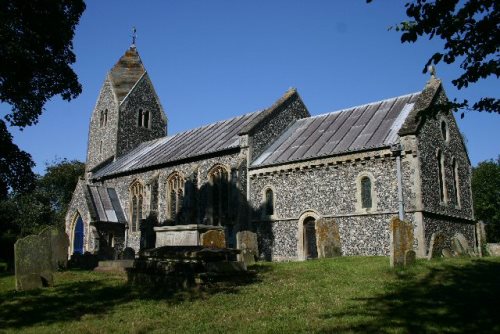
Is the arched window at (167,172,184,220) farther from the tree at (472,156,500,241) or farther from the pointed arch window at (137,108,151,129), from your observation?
the tree at (472,156,500,241)

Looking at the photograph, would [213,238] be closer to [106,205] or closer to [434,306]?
[434,306]

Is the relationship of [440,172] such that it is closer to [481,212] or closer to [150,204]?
[150,204]

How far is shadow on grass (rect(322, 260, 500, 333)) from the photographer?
645cm

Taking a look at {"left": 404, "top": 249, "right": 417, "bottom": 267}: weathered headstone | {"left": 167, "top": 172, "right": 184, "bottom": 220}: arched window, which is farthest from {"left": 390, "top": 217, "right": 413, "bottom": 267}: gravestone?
{"left": 167, "top": 172, "right": 184, "bottom": 220}: arched window

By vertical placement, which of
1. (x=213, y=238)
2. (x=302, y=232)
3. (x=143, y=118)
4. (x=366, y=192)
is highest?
(x=143, y=118)

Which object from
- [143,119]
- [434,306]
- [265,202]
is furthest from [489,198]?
[434,306]

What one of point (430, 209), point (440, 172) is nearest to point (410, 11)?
point (430, 209)

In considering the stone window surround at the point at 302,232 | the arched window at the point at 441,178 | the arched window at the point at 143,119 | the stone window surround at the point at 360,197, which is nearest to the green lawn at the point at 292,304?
the stone window surround at the point at 360,197

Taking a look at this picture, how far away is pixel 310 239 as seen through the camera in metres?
19.5

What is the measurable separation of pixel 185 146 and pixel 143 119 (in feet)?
33.6

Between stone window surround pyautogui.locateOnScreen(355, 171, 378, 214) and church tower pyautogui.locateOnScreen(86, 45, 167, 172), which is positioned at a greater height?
church tower pyautogui.locateOnScreen(86, 45, 167, 172)

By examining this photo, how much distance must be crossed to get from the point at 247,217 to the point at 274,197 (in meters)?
1.73

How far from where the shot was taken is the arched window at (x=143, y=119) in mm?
36031

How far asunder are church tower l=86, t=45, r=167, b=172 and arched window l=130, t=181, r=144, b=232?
6.18 meters
